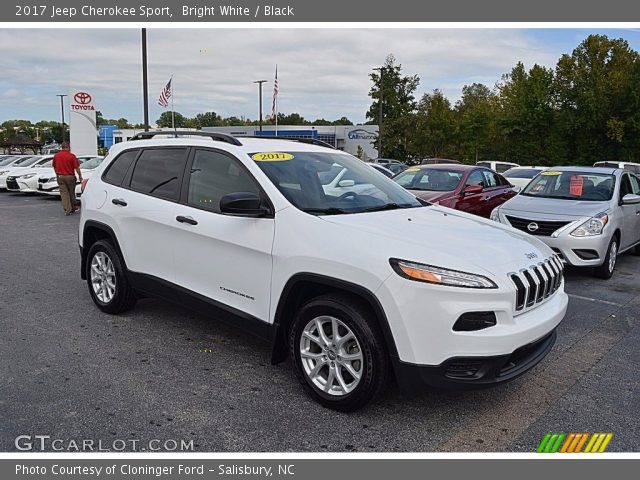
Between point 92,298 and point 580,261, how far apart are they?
610 cm

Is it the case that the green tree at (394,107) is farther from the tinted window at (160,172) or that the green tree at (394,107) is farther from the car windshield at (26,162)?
the tinted window at (160,172)

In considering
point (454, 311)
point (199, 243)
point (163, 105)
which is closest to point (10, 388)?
point (199, 243)

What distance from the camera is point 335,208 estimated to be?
4.08m

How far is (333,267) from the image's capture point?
355 centimetres

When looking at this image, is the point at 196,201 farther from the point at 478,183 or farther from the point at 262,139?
the point at 478,183

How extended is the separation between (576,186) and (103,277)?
700cm

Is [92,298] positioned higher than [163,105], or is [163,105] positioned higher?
[163,105]

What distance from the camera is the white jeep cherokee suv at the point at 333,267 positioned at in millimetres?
3291

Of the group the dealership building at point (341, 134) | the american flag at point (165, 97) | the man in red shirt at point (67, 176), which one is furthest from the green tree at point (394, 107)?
the man in red shirt at point (67, 176)

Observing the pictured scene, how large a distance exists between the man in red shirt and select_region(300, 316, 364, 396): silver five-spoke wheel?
12.2 meters

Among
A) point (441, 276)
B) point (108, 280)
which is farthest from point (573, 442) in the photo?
point (108, 280)

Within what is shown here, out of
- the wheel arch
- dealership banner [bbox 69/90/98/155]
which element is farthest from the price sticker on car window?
dealership banner [bbox 69/90/98/155]

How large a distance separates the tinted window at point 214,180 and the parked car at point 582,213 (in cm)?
487

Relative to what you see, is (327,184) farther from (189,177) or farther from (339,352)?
(339,352)
